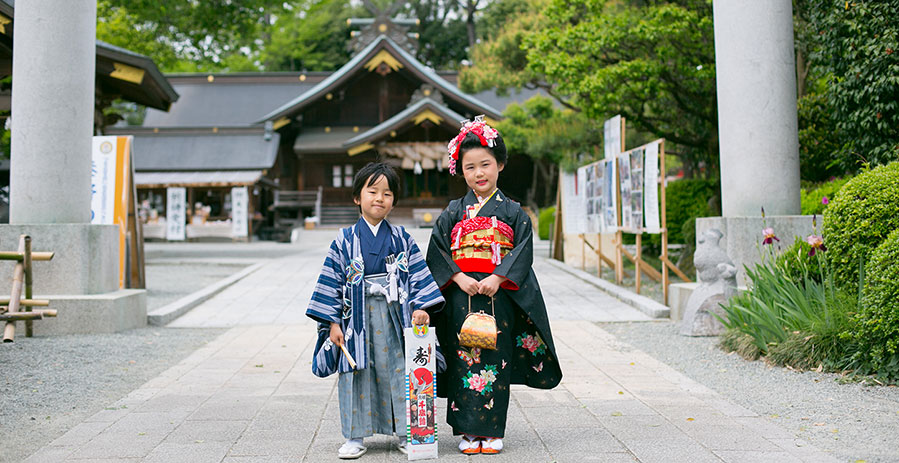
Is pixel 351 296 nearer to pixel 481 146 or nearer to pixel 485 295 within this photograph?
pixel 485 295

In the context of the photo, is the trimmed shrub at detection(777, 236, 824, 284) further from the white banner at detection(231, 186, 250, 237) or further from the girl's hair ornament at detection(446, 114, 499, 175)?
the white banner at detection(231, 186, 250, 237)

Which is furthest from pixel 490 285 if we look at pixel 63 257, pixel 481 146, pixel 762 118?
pixel 63 257

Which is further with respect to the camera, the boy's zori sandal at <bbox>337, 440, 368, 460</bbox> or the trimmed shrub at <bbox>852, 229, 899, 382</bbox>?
the trimmed shrub at <bbox>852, 229, 899, 382</bbox>

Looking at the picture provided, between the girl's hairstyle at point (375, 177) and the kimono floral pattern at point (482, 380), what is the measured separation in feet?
3.09

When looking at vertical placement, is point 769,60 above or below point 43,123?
above

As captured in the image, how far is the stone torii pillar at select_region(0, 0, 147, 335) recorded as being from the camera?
6.86m

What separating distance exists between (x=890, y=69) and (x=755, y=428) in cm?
428

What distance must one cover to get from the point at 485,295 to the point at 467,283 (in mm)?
116

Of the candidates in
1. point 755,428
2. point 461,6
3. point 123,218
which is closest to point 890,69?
point 755,428

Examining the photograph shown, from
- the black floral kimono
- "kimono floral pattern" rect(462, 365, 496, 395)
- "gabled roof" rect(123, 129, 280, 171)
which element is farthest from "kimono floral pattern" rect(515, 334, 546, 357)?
"gabled roof" rect(123, 129, 280, 171)

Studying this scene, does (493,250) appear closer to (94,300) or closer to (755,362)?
(755,362)

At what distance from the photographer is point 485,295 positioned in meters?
3.61

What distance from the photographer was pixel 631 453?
11.5 feet

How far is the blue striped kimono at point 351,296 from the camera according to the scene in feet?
11.5
